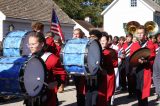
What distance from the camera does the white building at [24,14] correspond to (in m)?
25.1

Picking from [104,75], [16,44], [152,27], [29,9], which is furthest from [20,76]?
[29,9]

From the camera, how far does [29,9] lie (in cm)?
2936

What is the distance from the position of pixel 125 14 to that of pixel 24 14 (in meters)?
23.7

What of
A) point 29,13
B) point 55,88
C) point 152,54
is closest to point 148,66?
→ point 152,54

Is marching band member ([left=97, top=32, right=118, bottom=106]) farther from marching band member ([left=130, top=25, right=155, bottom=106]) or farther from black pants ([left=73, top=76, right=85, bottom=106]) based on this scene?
marching band member ([left=130, top=25, right=155, bottom=106])

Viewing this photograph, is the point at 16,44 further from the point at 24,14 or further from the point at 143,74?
the point at 24,14

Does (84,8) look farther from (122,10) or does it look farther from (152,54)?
(152,54)

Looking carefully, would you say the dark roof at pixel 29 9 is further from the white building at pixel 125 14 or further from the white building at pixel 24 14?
the white building at pixel 125 14

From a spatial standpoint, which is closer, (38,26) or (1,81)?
(1,81)

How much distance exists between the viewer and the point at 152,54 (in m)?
9.12

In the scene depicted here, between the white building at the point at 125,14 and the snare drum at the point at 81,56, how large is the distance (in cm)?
4146

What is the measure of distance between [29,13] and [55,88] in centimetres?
2295

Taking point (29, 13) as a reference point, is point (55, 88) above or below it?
below

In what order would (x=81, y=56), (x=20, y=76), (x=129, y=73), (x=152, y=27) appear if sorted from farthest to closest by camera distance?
(x=152, y=27)
(x=129, y=73)
(x=81, y=56)
(x=20, y=76)
